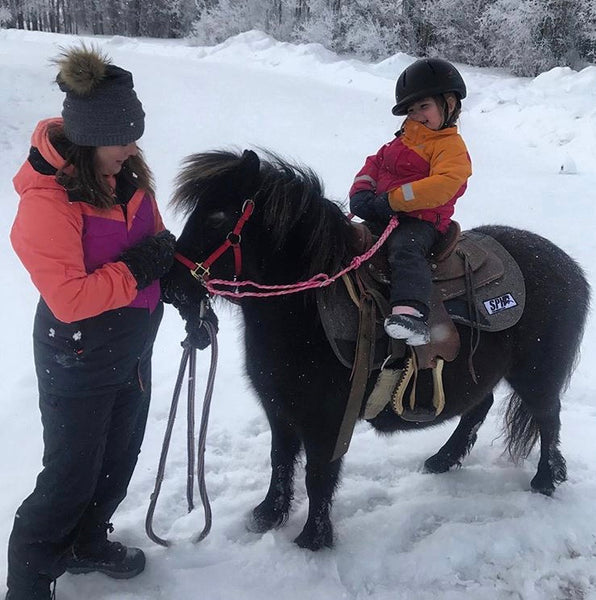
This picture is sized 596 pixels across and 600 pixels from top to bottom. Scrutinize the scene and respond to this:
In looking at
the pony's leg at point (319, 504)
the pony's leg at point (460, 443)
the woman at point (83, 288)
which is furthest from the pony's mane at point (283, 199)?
the pony's leg at point (460, 443)

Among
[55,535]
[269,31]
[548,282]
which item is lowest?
[55,535]

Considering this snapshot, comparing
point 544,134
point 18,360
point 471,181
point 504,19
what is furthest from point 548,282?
point 504,19

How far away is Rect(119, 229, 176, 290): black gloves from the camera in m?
1.81

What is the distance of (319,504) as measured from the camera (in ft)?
8.14

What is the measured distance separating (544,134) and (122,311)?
9714 mm

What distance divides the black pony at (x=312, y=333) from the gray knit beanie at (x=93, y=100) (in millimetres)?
284

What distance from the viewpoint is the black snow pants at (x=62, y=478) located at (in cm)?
190

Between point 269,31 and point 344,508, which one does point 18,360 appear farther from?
point 269,31

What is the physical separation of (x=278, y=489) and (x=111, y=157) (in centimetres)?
177

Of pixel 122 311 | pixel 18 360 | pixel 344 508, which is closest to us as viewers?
pixel 122 311

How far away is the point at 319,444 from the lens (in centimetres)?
234

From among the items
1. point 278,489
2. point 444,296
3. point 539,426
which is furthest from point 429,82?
point 278,489

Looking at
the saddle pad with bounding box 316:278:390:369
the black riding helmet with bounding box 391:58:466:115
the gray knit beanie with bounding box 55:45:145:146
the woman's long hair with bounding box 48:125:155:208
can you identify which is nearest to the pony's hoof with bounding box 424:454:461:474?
the saddle pad with bounding box 316:278:390:369

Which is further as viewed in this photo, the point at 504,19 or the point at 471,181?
the point at 504,19
